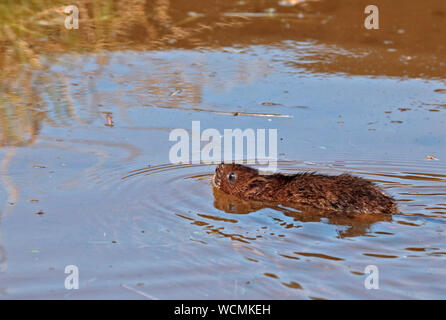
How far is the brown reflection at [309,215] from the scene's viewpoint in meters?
5.53

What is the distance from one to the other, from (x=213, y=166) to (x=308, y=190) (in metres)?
1.06

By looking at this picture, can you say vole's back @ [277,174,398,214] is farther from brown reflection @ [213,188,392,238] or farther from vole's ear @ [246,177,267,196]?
vole's ear @ [246,177,267,196]

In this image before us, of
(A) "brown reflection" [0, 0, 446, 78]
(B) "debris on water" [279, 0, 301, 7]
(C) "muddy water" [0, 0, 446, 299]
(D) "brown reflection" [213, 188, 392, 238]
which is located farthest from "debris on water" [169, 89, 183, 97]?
(B) "debris on water" [279, 0, 301, 7]

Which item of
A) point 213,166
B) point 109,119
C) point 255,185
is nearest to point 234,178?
point 255,185

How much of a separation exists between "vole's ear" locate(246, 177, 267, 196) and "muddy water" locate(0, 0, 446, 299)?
0.23 m

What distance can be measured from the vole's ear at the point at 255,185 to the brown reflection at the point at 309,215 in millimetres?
96

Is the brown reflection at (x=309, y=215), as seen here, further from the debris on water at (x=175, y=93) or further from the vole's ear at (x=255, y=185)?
the debris on water at (x=175, y=93)

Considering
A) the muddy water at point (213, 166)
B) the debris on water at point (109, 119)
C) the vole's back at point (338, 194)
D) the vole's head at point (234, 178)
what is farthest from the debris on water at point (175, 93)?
the vole's back at point (338, 194)

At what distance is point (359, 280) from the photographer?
4406 millimetres

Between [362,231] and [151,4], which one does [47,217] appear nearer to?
[362,231]

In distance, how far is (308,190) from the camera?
600 centimetres

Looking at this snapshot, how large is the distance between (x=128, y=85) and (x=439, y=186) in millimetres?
3902
